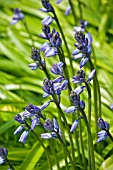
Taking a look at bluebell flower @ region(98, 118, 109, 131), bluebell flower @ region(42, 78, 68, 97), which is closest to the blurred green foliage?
bluebell flower @ region(98, 118, 109, 131)

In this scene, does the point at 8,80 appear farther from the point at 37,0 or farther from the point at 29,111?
the point at 29,111

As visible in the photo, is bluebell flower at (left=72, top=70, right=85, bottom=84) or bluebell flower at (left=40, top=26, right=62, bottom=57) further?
bluebell flower at (left=40, top=26, right=62, bottom=57)

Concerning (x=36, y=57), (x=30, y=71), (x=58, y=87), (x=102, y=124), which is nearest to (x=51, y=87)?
(x=58, y=87)

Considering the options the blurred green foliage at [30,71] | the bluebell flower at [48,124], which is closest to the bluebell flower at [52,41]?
the bluebell flower at [48,124]

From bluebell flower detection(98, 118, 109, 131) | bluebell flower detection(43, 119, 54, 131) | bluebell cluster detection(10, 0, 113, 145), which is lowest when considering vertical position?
bluebell flower detection(98, 118, 109, 131)

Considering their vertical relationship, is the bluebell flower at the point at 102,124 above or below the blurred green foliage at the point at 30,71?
below

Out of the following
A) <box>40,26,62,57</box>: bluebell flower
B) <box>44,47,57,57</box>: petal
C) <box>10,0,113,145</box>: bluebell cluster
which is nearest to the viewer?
<box>10,0,113,145</box>: bluebell cluster

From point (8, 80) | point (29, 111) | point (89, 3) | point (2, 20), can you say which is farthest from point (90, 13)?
point (29, 111)

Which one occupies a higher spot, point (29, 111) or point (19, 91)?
point (19, 91)

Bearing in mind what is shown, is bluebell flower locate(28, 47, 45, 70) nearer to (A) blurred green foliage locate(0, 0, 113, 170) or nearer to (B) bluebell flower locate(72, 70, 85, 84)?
(B) bluebell flower locate(72, 70, 85, 84)

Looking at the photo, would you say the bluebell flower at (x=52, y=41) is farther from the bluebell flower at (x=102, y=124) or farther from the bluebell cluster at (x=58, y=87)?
the bluebell flower at (x=102, y=124)

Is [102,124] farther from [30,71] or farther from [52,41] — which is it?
[30,71]
